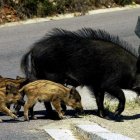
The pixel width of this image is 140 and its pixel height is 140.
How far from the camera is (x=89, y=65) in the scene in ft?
28.6

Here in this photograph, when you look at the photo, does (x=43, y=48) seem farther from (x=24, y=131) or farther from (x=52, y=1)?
(x=52, y=1)

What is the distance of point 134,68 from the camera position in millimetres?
8750

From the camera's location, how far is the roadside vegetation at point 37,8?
17.8 meters

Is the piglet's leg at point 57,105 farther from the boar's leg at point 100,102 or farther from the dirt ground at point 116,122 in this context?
the boar's leg at point 100,102

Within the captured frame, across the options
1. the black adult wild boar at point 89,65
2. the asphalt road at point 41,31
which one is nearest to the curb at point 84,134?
the black adult wild boar at point 89,65

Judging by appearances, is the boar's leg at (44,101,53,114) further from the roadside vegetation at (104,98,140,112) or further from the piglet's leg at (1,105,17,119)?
the roadside vegetation at (104,98,140,112)

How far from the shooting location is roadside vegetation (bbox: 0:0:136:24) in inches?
701

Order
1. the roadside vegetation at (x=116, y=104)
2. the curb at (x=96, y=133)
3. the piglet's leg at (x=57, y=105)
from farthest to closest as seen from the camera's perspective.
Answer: the roadside vegetation at (x=116, y=104) < the piglet's leg at (x=57, y=105) < the curb at (x=96, y=133)

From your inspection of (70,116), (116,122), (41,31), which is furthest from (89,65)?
(41,31)

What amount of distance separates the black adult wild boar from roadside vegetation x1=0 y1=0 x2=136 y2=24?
873cm

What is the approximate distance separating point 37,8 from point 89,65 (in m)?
9.63

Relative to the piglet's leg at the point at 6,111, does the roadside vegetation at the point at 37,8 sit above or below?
Result: below

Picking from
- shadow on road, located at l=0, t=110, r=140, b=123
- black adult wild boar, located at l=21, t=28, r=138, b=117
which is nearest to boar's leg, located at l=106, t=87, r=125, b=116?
black adult wild boar, located at l=21, t=28, r=138, b=117

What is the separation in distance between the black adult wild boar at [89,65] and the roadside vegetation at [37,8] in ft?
28.7
